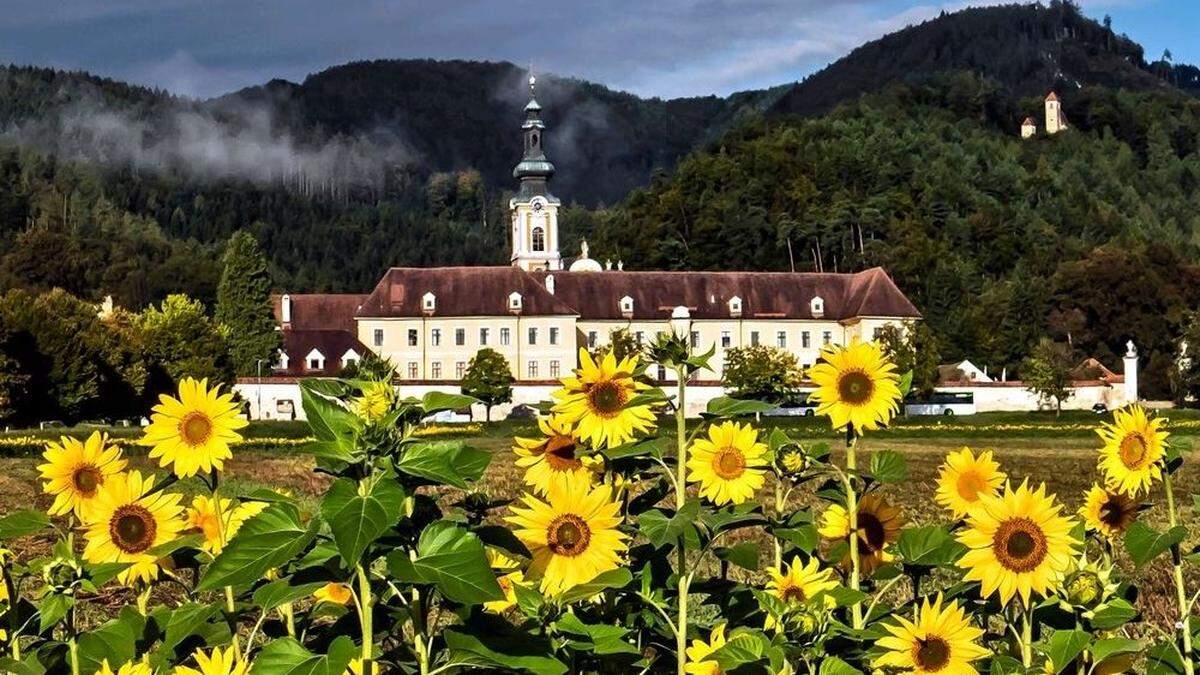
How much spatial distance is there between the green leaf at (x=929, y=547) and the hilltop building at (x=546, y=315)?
76707 millimetres

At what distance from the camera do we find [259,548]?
374cm

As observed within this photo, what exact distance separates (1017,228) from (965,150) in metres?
29.0

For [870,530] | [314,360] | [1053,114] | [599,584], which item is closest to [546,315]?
[314,360]

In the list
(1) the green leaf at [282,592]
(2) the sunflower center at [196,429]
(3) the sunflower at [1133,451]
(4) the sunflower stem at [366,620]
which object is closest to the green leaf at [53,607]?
(2) the sunflower center at [196,429]

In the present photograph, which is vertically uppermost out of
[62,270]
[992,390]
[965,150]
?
[965,150]

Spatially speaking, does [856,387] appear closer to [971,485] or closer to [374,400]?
[971,485]

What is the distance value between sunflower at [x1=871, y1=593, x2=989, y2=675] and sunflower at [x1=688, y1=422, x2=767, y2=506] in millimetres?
759

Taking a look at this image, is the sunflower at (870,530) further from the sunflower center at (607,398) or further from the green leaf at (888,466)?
the sunflower center at (607,398)

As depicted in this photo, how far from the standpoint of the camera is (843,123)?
511 feet

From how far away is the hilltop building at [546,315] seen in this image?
290 ft

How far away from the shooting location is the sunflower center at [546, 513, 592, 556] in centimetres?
445

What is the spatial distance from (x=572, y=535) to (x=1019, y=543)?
1349 millimetres

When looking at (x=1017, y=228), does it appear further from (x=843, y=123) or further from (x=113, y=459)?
(x=113, y=459)

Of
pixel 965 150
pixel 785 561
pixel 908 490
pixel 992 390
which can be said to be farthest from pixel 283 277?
pixel 785 561
